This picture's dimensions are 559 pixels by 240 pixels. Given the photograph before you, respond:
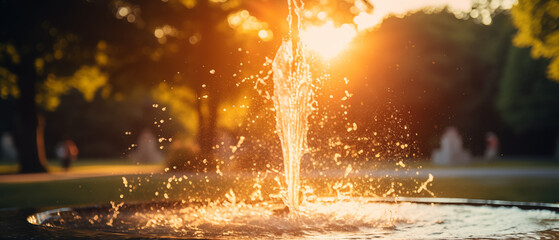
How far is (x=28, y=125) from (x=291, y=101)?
24.6m

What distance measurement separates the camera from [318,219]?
8.27 meters

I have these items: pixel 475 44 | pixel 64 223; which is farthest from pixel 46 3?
pixel 475 44

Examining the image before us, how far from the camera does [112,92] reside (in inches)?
1316

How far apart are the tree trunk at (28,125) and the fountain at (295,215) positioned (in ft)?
75.5

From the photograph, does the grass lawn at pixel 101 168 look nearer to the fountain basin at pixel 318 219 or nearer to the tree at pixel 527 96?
the fountain basin at pixel 318 219

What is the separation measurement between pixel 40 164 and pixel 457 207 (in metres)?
25.3

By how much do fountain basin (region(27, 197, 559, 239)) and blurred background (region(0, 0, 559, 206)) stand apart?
1010 mm

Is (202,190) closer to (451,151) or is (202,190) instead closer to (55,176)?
(55,176)

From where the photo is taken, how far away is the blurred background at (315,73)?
18.4 meters

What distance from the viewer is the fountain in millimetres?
7020

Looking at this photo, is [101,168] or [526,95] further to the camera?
[526,95]

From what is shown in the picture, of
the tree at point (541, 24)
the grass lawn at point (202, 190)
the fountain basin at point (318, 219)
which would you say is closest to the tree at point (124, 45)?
the grass lawn at point (202, 190)

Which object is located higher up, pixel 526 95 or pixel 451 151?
pixel 526 95

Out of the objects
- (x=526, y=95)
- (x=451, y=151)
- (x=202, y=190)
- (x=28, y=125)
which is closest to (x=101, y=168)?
(x=28, y=125)
